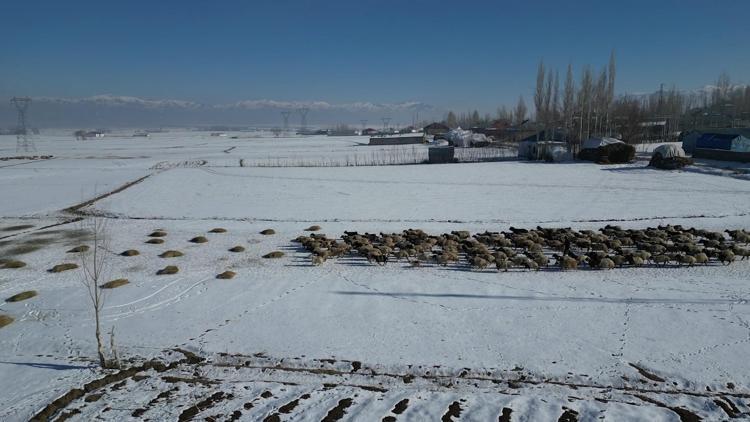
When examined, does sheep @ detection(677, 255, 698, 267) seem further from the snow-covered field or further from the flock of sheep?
the snow-covered field

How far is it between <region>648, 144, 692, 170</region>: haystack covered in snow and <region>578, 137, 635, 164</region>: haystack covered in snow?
145 inches

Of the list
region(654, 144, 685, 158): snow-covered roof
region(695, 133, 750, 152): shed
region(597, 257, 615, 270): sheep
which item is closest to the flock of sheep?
region(597, 257, 615, 270): sheep

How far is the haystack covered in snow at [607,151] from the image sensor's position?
139ft

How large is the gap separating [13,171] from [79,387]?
4761 centimetres

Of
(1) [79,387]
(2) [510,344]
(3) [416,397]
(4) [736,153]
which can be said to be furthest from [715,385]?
(4) [736,153]

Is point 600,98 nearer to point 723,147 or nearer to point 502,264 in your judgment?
point 723,147

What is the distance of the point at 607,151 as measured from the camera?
142ft

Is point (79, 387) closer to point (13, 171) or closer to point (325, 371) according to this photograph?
point (325, 371)

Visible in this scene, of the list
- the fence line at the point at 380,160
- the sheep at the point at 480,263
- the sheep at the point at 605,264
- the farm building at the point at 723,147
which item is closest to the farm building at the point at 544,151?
the fence line at the point at 380,160

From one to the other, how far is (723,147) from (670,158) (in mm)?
6947

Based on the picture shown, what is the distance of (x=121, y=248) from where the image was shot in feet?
59.6

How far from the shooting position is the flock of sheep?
588 inches

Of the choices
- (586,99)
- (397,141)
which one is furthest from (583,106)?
(397,141)

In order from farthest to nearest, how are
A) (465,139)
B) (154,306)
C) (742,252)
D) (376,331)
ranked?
1. (465,139)
2. (742,252)
3. (154,306)
4. (376,331)
